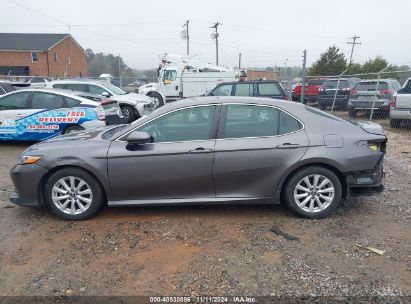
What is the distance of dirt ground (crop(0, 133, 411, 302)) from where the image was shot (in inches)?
129

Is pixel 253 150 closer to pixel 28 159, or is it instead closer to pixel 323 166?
pixel 323 166

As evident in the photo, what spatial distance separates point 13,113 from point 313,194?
24.8 ft

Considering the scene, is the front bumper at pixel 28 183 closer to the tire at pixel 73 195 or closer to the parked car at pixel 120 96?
the tire at pixel 73 195

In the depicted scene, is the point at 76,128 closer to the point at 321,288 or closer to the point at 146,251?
the point at 146,251

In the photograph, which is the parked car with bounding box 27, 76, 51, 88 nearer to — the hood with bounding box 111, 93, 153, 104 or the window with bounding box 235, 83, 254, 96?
the hood with bounding box 111, 93, 153, 104

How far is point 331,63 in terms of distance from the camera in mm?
40656

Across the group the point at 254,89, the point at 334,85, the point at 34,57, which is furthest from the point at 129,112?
the point at 34,57

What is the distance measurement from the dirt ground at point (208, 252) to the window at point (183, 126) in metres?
1.02

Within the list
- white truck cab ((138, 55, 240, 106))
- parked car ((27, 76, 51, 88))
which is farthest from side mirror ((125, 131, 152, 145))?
white truck cab ((138, 55, 240, 106))

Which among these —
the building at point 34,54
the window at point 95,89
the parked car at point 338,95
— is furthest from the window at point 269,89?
the building at point 34,54

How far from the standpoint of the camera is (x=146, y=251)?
3883 mm

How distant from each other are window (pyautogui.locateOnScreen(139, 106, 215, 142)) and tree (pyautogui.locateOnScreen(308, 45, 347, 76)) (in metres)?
38.3

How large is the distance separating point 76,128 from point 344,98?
1259 cm

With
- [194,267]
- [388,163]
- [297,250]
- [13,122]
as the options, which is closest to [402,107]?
[388,163]
